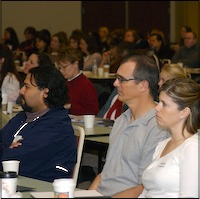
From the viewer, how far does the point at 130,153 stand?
3.53 meters

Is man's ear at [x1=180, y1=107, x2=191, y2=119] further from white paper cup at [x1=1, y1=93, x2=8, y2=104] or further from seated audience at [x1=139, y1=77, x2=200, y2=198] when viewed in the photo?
white paper cup at [x1=1, y1=93, x2=8, y2=104]

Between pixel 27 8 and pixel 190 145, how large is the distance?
544 inches

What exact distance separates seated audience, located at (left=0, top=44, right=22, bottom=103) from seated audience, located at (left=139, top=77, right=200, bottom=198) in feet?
13.9

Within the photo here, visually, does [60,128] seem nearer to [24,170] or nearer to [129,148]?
[24,170]

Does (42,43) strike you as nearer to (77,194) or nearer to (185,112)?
(185,112)

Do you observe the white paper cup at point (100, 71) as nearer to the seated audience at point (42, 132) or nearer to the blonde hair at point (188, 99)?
the seated audience at point (42, 132)

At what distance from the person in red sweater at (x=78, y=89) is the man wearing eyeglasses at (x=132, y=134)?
111 inches

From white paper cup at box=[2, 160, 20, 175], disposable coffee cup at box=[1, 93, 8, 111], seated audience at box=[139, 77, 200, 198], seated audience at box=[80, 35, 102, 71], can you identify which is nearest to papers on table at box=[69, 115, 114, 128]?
disposable coffee cup at box=[1, 93, 8, 111]

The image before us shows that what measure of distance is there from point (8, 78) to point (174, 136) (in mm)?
4396

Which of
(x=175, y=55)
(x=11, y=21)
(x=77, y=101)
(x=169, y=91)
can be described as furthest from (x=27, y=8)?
(x=169, y=91)

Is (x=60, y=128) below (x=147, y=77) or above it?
below

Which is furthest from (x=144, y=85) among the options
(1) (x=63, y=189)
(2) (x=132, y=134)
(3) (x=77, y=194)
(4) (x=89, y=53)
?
(4) (x=89, y=53)

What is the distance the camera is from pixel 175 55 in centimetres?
1192

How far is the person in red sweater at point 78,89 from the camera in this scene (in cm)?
665
